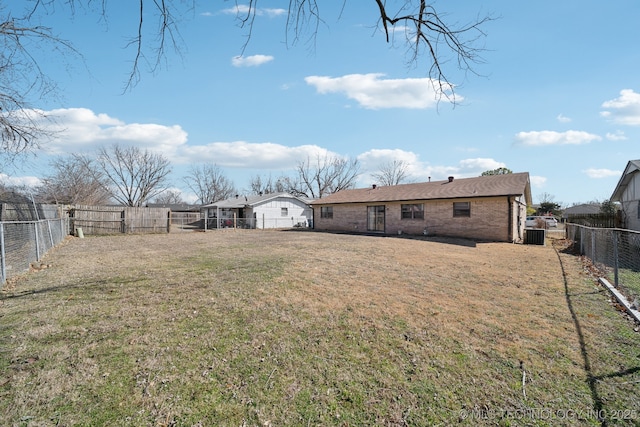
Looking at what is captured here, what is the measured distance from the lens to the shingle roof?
17.8 metres

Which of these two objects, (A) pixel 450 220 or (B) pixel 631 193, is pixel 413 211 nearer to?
(A) pixel 450 220

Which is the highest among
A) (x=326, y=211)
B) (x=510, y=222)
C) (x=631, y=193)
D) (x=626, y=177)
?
(x=626, y=177)

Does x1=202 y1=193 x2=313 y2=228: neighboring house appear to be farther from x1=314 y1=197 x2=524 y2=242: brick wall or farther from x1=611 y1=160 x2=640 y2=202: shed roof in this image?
x1=611 y1=160 x2=640 y2=202: shed roof

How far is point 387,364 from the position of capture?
3551 mm

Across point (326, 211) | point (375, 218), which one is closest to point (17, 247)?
point (375, 218)

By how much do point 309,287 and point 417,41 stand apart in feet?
15.6

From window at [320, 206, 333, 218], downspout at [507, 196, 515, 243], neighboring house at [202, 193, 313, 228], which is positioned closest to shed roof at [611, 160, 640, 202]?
downspout at [507, 196, 515, 243]

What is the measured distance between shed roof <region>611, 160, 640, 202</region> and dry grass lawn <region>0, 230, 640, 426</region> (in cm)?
1404

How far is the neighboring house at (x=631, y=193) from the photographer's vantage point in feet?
51.2

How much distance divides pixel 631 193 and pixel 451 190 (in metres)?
9.02

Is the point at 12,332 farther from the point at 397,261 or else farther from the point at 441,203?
the point at 441,203

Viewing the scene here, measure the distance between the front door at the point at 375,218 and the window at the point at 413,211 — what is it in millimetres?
1921

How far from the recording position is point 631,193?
1688cm

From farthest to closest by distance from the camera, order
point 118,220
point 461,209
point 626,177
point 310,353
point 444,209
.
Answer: point 118,220, point 444,209, point 461,209, point 626,177, point 310,353
